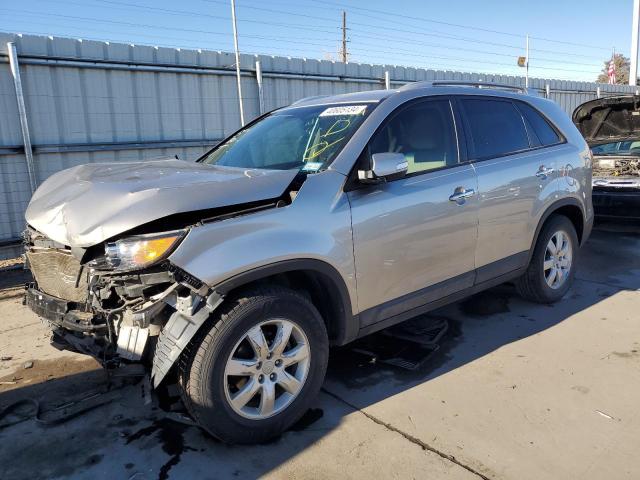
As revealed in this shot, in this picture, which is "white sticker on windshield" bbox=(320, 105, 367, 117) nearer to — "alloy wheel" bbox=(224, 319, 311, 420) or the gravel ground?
"alloy wheel" bbox=(224, 319, 311, 420)

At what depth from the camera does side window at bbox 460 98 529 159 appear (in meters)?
4.02

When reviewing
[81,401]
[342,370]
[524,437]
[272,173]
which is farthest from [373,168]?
[81,401]

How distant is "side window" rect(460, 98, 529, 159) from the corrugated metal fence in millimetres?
5277

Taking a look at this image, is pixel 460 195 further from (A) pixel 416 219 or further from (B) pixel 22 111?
(B) pixel 22 111

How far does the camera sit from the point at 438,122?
3.82 metres

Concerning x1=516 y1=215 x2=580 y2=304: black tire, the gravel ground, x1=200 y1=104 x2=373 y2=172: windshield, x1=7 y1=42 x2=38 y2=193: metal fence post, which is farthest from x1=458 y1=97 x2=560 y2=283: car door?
the gravel ground

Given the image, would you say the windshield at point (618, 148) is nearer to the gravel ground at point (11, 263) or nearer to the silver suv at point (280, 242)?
the silver suv at point (280, 242)

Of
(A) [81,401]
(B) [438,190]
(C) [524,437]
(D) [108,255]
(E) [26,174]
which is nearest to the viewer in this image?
(D) [108,255]

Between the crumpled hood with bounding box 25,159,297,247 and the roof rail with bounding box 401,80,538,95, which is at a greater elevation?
the roof rail with bounding box 401,80,538,95

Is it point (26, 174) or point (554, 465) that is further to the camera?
point (26, 174)

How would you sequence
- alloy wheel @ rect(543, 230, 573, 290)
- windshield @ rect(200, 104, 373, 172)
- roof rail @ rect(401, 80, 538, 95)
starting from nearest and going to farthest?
1. windshield @ rect(200, 104, 373, 172)
2. roof rail @ rect(401, 80, 538, 95)
3. alloy wheel @ rect(543, 230, 573, 290)

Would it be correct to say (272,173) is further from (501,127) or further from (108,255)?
(501,127)

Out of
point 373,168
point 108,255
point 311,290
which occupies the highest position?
point 373,168

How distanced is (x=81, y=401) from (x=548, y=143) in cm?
421
